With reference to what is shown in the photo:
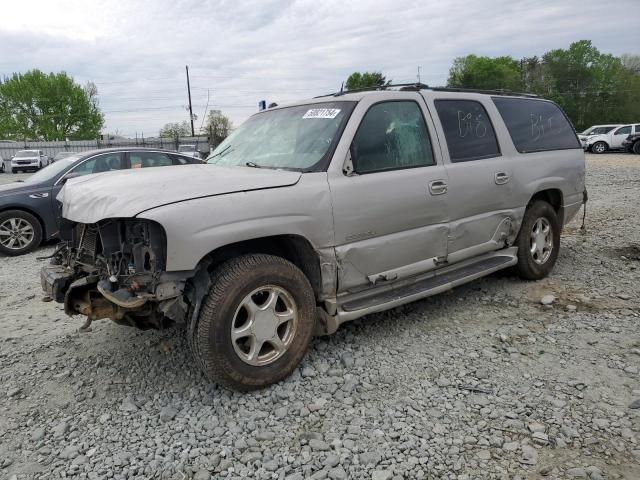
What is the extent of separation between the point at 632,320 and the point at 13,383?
15.4 ft

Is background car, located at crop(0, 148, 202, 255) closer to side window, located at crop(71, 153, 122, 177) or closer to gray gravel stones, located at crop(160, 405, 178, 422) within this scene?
side window, located at crop(71, 153, 122, 177)

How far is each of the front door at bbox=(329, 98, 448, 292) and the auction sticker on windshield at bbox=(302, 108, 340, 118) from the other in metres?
0.19

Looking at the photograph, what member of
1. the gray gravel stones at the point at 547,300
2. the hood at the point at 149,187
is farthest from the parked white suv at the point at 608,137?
the hood at the point at 149,187

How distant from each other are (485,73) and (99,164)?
232 feet

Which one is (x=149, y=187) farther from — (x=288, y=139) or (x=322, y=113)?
(x=322, y=113)

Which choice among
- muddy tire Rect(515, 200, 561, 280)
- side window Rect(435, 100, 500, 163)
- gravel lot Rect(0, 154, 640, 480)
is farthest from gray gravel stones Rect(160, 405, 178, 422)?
muddy tire Rect(515, 200, 561, 280)

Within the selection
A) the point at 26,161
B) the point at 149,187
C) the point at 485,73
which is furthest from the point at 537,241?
the point at 485,73

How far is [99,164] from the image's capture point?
7863mm

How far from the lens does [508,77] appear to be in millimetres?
66312

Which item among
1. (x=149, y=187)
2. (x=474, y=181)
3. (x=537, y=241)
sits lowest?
(x=537, y=241)

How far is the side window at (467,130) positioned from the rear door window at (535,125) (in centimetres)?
36

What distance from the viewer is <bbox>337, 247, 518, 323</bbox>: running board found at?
11.3 ft

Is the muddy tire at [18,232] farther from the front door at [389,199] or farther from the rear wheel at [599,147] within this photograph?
the rear wheel at [599,147]

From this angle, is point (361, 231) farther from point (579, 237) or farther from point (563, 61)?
point (563, 61)
